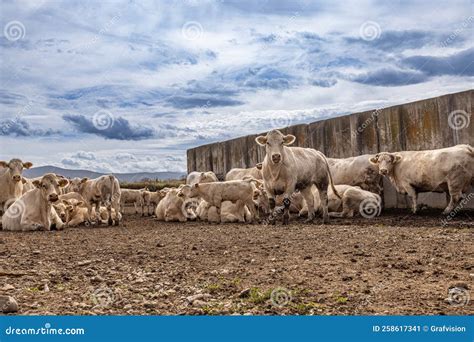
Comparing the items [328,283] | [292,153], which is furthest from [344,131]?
[328,283]

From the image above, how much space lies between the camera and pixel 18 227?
42.8ft

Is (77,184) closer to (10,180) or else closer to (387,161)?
(10,180)

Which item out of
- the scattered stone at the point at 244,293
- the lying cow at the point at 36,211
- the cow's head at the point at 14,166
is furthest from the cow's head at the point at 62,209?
the scattered stone at the point at 244,293

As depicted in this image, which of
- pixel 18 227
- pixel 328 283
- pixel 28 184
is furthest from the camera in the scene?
pixel 28 184

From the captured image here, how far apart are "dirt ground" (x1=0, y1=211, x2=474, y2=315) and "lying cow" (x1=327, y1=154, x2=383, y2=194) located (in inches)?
251

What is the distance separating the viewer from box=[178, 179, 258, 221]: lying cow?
47.9 feet

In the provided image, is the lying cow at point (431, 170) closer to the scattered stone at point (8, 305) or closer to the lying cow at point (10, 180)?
the lying cow at point (10, 180)

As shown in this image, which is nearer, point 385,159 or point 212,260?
point 212,260

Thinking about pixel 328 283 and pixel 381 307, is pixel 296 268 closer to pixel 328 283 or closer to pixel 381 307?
pixel 328 283

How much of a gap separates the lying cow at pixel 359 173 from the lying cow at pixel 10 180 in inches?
364

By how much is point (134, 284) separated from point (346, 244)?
12.1ft

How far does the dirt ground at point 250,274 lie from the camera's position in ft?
15.0

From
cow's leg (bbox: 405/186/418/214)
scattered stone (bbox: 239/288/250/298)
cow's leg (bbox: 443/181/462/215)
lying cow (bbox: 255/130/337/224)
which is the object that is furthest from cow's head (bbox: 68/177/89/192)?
scattered stone (bbox: 239/288/250/298)

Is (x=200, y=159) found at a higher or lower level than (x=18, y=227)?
higher
